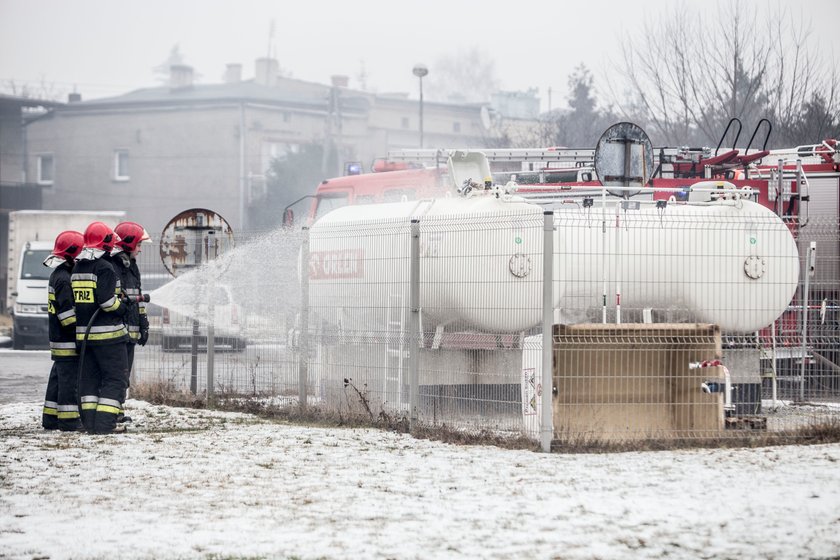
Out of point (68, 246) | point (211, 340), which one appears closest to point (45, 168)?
point (211, 340)

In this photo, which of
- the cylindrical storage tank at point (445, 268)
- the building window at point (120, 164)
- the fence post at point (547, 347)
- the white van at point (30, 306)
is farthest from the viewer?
the building window at point (120, 164)

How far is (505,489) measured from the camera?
7.85 m

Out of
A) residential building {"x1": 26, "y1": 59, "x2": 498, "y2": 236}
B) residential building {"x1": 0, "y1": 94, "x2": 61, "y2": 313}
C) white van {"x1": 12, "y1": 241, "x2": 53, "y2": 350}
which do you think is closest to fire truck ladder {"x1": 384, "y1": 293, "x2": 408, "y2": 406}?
white van {"x1": 12, "y1": 241, "x2": 53, "y2": 350}

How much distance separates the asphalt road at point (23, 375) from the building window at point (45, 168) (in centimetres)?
3651

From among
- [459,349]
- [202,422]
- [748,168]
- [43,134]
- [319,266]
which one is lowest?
[202,422]

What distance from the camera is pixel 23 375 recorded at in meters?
18.4

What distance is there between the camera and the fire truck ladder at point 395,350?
11.3 metres

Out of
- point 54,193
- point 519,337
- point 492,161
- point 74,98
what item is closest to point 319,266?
point 519,337

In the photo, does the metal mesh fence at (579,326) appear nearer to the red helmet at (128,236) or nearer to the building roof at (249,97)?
the red helmet at (128,236)

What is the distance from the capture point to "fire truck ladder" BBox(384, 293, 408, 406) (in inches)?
445

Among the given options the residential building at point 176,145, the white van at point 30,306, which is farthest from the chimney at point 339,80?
the white van at point 30,306

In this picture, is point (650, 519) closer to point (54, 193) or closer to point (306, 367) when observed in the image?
point (306, 367)

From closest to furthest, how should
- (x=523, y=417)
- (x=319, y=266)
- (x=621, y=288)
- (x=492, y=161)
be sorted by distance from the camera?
(x=523, y=417), (x=621, y=288), (x=319, y=266), (x=492, y=161)

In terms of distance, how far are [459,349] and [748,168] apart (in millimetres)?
7009
